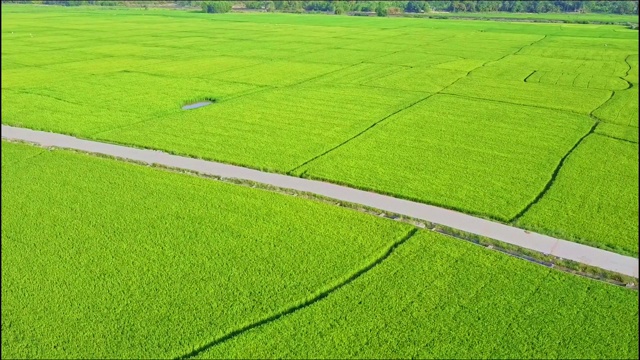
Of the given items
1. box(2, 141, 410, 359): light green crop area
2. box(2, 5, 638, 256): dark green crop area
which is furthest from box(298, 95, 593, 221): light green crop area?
box(2, 141, 410, 359): light green crop area

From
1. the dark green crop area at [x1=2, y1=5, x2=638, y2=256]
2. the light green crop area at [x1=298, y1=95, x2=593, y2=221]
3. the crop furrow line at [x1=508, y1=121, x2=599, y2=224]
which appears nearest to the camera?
the crop furrow line at [x1=508, y1=121, x2=599, y2=224]

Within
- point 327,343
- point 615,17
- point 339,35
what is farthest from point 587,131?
point 615,17

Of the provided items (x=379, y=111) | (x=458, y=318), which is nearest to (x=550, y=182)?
(x=458, y=318)

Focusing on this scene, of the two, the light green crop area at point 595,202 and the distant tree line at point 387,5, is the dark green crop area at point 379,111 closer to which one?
the light green crop area at point 595,202

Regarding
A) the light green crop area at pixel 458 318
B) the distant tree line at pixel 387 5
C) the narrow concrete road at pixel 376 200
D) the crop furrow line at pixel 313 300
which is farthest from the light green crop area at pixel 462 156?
the distant tree line at pixel 387 5

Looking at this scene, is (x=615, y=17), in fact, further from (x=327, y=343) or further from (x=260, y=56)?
(x=327, y=343)

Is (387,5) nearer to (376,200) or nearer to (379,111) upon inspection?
(379,111)

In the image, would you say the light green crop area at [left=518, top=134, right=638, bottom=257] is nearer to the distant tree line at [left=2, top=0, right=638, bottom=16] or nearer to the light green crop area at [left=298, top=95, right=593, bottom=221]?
the light green crop area at [left=298, top=95, right=593, bottom=221]
